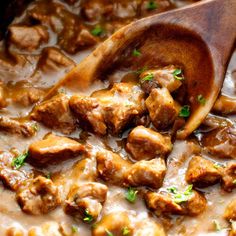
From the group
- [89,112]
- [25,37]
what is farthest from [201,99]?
[25,37]

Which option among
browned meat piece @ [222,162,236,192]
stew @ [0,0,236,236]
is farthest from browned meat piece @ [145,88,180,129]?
browned meat piece @ [222,162,236,192]

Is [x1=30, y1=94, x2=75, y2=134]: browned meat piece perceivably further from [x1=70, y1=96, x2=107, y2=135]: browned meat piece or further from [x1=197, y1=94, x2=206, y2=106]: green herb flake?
[x1=197, y1=94, x2=206, y2=106]: green herb flake

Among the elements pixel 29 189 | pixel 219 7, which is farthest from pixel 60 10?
pixel 29 189

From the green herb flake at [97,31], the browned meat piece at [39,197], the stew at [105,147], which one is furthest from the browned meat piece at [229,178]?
the green herb flake at [97,31]

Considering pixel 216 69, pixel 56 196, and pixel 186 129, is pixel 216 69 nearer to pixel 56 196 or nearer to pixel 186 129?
pixel 186 129

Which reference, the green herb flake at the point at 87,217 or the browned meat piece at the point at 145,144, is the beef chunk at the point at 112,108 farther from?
the green herb flake at the point at 87,217

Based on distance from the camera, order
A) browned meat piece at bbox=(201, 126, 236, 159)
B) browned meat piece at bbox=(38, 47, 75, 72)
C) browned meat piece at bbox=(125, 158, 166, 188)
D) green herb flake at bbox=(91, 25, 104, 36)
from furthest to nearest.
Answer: green herb flake at bbox=(91, 25, 104, 36), browned meat piece at bbox=(38, 47, 75, 72), browned meat piece at bbox=(201, 126, 236, 159), browned meat piece at bbox=(125, 158, 166, 188)

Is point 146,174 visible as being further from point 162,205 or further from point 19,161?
point 19,161
